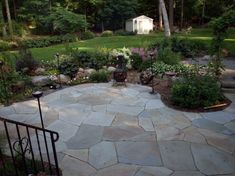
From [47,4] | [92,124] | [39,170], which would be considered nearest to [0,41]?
[47,4]

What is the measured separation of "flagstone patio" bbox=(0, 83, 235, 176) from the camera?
410 centimetres

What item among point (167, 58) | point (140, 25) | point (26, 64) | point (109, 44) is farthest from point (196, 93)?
point (140, 25)

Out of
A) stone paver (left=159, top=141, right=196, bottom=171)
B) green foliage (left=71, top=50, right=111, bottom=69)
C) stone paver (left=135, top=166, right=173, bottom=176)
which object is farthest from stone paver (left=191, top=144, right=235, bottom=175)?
green foliage (left=71, top=50, right=111, bottom=69)

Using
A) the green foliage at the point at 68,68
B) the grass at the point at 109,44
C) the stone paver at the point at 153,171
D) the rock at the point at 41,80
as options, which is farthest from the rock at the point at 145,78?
the grass at the point at 109,44

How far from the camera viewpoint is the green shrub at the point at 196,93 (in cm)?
629

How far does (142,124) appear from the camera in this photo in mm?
5543

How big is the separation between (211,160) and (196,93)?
241 cm

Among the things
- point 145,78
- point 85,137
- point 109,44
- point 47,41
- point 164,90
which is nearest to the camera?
point 85,137

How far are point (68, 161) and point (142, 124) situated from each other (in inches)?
71.8

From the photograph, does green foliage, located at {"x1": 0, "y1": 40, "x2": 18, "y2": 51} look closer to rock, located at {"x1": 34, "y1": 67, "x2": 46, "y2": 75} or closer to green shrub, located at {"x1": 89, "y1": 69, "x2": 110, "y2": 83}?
rock, located at {"x1": 34, "y1": 67, "x2": 46, "y2": 75}

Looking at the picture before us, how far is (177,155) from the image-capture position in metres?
4.37

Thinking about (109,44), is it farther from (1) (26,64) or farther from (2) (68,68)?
(1) (26,64)

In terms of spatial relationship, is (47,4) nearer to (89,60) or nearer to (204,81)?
(89,60)

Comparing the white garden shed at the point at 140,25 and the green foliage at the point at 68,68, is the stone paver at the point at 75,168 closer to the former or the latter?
the green foliage at the point at 68,68
